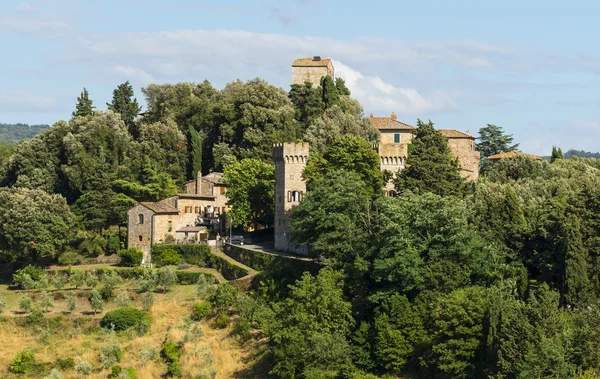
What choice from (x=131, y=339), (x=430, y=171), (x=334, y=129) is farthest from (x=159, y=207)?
(x=430, y=171)


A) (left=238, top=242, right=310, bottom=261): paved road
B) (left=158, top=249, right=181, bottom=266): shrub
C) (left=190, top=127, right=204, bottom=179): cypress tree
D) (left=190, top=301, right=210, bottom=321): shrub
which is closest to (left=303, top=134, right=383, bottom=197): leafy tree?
(left=238, top=242, right=310, bottom=261): paved road

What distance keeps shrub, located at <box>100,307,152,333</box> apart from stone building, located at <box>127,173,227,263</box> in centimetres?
1134

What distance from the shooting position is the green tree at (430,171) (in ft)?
188

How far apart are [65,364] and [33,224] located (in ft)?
63.0

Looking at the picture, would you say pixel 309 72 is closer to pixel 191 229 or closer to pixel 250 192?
pixel 250 192

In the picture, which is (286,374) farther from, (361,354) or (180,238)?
(180,238)

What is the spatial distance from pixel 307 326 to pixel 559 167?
29941mm

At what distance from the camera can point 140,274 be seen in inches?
2628

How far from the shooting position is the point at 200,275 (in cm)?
6525

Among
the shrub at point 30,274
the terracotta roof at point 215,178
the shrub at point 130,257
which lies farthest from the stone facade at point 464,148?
the shrub at point 30,274

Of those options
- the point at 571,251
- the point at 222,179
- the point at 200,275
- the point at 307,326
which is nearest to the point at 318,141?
the point at 222,179

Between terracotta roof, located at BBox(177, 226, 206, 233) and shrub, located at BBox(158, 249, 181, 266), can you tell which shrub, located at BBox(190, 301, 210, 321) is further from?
terracotta roof, located at BBox(177, 226, 206, 233)

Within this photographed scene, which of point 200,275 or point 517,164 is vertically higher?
point 517,164

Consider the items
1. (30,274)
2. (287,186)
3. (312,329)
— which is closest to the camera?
(312,329)
